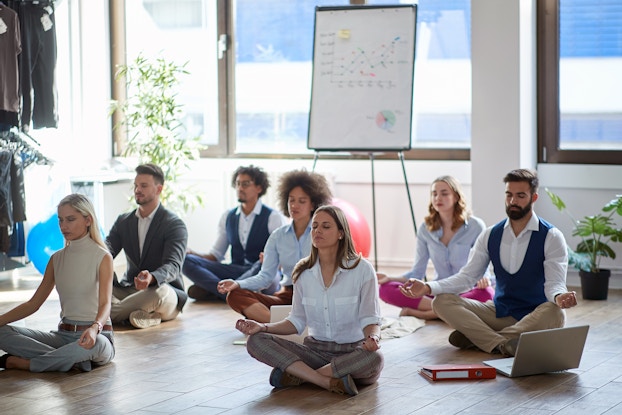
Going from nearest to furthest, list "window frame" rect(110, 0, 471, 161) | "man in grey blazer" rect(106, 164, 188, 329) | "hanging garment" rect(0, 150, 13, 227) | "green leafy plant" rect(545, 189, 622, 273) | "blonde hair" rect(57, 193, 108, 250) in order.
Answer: "blonde hair" rect(57, 193, 108, 250)
"man in grey blazer" rect(106, 164, 188, 329)
"green leafy plant" rect(545, 189, 622, 273)
"hanging garment" rect(0, 150, 13, 227)
"window frame" rect(110, 0, 471, 161)

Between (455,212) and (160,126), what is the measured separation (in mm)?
2875

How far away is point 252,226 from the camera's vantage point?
6293 millimetres

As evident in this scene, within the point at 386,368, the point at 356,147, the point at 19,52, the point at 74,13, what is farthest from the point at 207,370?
the point at 74,13

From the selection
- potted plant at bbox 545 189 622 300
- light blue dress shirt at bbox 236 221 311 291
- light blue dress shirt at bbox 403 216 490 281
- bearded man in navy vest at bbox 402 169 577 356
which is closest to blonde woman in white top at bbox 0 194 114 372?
light blue dress shirt at bbox 236 221 311 291

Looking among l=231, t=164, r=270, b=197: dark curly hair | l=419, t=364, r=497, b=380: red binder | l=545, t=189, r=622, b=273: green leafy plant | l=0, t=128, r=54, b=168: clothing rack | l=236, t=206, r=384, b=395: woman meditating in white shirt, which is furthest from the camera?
l=0, t=128, r=54, b=168: clothing rack

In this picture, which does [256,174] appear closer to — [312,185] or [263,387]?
[312,185]

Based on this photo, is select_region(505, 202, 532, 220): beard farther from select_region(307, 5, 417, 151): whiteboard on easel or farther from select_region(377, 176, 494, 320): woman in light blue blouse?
select_region(307, 5, 417, 151): whiteboard on easel

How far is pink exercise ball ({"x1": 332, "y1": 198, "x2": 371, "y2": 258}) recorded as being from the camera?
7.06m

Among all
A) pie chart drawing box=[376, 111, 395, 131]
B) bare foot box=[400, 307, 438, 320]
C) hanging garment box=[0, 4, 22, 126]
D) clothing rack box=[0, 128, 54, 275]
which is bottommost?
bare foot box=[400, 307, 438, 320]

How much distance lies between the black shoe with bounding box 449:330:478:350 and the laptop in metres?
0.57

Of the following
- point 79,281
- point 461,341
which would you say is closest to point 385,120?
point 461,341

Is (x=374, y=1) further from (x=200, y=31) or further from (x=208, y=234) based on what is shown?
(x=208, y=234)

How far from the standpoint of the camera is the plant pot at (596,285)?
6.32 m

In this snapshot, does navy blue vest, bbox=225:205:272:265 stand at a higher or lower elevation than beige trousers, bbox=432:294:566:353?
higher
